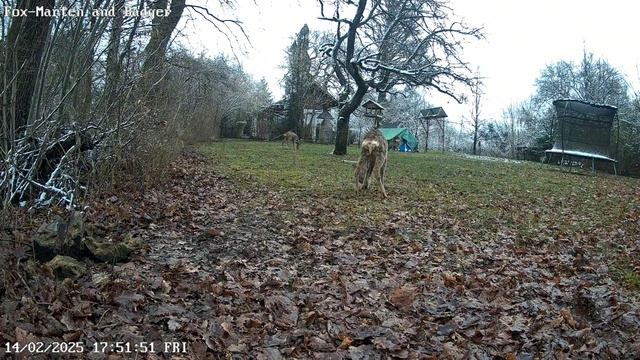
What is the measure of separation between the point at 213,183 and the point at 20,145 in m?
4.96

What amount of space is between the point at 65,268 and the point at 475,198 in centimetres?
774

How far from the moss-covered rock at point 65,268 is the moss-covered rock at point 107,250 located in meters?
0.31

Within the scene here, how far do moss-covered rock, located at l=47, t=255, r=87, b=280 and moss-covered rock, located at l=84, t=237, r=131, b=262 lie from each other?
1.02ft

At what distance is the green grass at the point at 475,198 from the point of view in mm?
7004

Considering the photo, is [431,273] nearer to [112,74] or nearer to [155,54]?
[112,74]

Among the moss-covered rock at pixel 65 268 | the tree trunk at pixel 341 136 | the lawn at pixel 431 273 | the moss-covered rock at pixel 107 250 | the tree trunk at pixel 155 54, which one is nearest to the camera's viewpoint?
the lawn at pixel 431 273


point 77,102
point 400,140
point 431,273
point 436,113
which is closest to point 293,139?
point 77,102

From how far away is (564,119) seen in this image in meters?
15.2

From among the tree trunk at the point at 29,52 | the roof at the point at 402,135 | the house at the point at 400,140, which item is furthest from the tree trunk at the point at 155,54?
the roof at the point at 402,135

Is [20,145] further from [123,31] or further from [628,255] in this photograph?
[628,255]

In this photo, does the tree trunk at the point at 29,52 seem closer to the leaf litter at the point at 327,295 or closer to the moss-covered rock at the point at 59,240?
the leaf litter at the point at 327,295

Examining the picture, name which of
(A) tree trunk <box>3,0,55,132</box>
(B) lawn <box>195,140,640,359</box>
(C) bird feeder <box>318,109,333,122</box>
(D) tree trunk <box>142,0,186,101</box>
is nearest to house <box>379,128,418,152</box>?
(C) bird feeder <box>318,109,333,122</box>

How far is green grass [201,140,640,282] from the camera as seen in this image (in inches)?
276

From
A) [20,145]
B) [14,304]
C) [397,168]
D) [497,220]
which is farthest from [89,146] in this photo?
[397,168]
